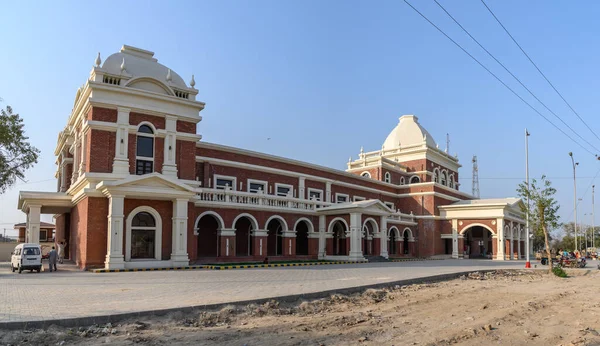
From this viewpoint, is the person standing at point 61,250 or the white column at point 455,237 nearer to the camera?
the person standing at point 61,250

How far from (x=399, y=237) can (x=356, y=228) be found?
36.6 ft

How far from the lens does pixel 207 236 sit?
29016 millimetres

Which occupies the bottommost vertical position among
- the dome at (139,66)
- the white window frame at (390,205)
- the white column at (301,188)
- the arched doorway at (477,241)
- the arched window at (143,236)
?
the arched doorway at (477,241)

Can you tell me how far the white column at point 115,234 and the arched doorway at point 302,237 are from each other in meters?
15.1

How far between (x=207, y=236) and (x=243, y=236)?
2.99 metres

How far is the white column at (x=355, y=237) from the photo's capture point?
32.2m

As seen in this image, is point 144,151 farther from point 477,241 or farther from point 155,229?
point 477,241

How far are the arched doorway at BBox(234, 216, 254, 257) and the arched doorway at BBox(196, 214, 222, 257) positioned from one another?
201 cm

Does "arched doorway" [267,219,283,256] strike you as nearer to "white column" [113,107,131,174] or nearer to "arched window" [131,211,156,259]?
"arched window" [131,211,156,259]

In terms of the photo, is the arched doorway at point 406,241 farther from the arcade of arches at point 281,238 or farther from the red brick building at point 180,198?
the arcade of arches at point 281,238

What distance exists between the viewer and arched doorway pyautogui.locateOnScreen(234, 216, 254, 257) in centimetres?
3088

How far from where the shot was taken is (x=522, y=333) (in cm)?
898

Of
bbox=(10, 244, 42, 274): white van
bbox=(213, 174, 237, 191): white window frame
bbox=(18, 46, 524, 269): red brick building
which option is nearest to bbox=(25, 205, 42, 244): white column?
bbox=(18, 46, 524, 269): red brick building

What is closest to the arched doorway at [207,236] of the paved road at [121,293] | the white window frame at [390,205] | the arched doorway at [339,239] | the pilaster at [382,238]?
the arched doorway at [339,239]
